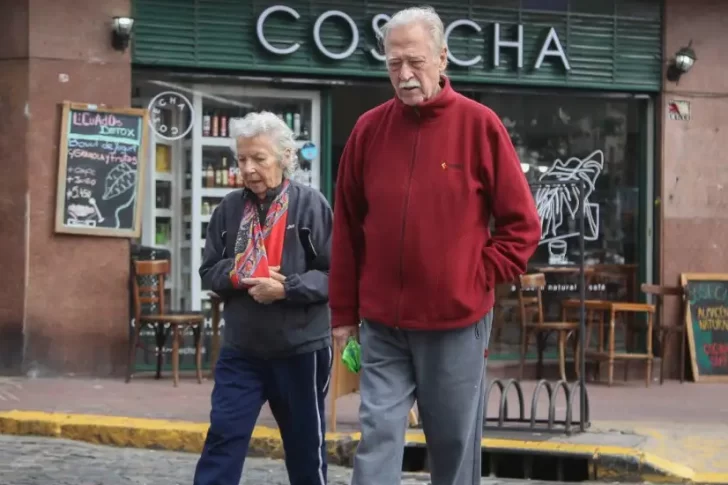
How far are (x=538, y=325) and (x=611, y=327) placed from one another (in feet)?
2.17

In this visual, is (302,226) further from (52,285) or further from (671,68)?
(671,68)

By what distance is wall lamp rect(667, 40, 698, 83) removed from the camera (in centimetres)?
1296

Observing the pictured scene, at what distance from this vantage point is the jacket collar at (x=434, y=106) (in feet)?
14.1

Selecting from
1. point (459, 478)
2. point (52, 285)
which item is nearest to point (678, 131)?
point (52, 285)

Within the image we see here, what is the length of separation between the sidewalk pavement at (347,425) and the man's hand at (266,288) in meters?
3.09

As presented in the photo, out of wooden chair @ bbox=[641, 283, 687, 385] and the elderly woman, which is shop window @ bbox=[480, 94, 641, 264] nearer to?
wooden chair @ bbox=[641, 283, 687, 385]

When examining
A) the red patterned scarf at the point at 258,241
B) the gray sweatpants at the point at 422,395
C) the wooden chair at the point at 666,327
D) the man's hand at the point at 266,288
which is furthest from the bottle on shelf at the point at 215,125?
the gray sweatpants at the point at 422,395

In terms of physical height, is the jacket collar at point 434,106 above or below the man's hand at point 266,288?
above

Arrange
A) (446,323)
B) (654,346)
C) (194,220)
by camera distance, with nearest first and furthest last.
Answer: (446,323) → (194,220) → (654,346)

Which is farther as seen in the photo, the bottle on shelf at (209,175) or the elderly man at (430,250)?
the bottle on shelf at (209,175)

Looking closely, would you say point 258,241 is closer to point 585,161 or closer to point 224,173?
point 224,173

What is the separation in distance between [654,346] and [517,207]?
9.11 metres

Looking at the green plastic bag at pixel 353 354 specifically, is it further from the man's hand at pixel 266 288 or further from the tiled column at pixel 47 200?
the tiled column at pixel 47 200

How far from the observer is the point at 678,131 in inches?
516
